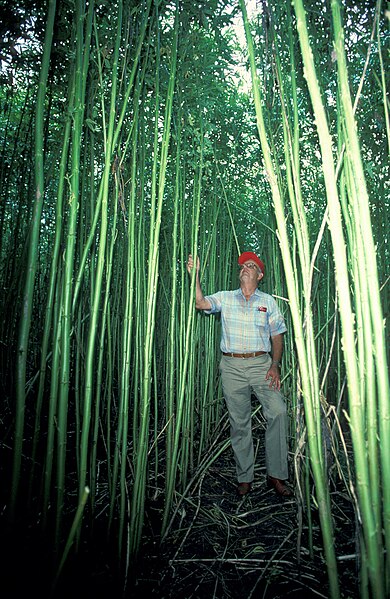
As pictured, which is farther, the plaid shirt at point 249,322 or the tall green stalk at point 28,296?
the plaid shirt at point 249,322

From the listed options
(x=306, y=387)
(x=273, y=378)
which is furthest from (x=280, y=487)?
(x=306, y=387)

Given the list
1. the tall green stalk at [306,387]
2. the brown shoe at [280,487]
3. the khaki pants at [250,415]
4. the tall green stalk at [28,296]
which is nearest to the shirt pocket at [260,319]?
the khaki pants at [250,415]

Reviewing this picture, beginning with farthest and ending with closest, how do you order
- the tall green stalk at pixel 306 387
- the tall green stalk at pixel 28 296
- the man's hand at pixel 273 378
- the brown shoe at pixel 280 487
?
the man's hand at pixel 273 378
the brown shoe at pixel 280 487
the tall green stalk at pixel 28 296
the tall green stalk at pixel 306 387

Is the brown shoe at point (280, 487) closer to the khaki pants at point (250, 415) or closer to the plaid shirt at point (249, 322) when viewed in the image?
the khaki pants at point (250, 415)

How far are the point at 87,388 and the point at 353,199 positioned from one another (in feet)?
2.92

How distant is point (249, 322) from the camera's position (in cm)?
221

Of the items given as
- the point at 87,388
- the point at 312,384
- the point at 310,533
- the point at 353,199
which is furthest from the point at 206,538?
the point at 353,199

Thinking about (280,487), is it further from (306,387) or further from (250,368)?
(306,387)

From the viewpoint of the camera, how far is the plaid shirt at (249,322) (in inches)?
86.7

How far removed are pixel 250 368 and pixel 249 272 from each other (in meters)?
A: 0.64

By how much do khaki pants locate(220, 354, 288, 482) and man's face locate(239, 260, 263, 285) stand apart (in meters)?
0.52

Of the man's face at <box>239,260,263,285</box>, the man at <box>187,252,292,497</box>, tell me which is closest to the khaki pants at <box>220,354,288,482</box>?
the man at <box>187,252,292,497</box>

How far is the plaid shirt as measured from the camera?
7.22 feet

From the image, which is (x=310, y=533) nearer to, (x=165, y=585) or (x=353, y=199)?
(x=165, y=585)
